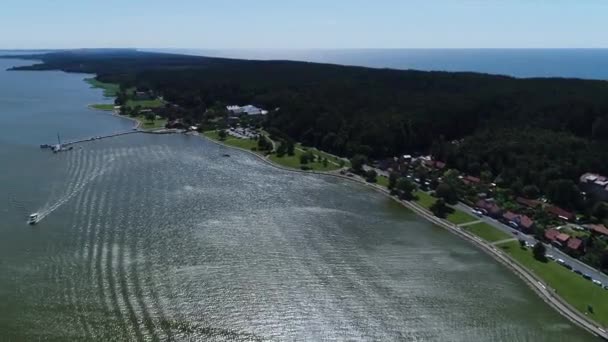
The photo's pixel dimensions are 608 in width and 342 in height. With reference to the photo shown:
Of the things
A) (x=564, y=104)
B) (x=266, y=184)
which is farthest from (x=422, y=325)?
(x=564, y=104)

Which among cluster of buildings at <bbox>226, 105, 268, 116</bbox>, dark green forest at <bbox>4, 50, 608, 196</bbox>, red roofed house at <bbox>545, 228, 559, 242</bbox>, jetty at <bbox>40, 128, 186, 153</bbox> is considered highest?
dark green forest at <bbox>4, 50, 608, 196</bbox>

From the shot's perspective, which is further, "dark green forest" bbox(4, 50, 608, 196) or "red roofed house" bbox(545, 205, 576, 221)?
"dark green forest" bbox(4, 50, 608, 196)

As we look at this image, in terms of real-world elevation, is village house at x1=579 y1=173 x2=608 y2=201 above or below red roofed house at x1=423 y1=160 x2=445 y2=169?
above

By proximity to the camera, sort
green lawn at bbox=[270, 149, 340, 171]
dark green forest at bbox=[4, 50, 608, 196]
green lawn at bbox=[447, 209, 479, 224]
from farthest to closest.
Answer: green lawn at bbox=[270, 149, 340, 171], dark green forest at bbox=[4, 50, 608, 196], green lawn at bbox=[447, 209, 479, 224]

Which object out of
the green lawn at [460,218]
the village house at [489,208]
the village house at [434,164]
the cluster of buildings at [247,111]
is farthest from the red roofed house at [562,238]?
the cluster of buildings at [247,111]

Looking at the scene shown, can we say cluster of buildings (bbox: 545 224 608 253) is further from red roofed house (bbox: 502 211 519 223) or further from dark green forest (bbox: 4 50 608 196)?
dark green forest (bbox: 4 50 608 196)

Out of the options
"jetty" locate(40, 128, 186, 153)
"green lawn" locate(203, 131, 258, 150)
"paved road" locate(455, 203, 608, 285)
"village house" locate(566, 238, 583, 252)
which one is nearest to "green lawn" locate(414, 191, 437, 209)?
"paved road" locate(455, 203, 608, 285)

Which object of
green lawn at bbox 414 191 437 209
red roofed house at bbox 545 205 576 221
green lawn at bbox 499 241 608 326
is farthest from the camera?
green lawn at bbox 414 191 437 209
